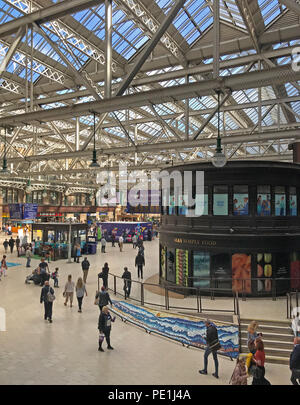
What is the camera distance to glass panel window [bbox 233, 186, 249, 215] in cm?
1438

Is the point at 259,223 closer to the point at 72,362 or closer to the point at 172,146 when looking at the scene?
the point at 172,146

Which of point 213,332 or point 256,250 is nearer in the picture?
point 213,332

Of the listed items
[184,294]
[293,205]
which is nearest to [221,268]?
[184,294]

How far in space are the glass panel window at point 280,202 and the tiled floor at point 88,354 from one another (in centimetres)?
392

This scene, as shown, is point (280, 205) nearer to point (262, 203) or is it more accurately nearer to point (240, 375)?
point (262, 203)

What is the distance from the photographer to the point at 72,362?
27.9 feet

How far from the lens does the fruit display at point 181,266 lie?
1474 cm

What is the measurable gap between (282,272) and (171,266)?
489 cm

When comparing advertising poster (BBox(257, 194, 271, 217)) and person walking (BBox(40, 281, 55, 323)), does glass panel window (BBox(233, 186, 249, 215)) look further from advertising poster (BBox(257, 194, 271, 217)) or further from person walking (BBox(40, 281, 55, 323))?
person walking (BBox(40, 281, 55, 323))

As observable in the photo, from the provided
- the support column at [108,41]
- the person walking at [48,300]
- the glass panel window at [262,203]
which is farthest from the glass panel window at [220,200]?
the person walking at [48,300]

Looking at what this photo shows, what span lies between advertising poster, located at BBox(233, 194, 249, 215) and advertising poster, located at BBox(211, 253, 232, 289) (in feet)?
6.34

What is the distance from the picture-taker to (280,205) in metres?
14.6
